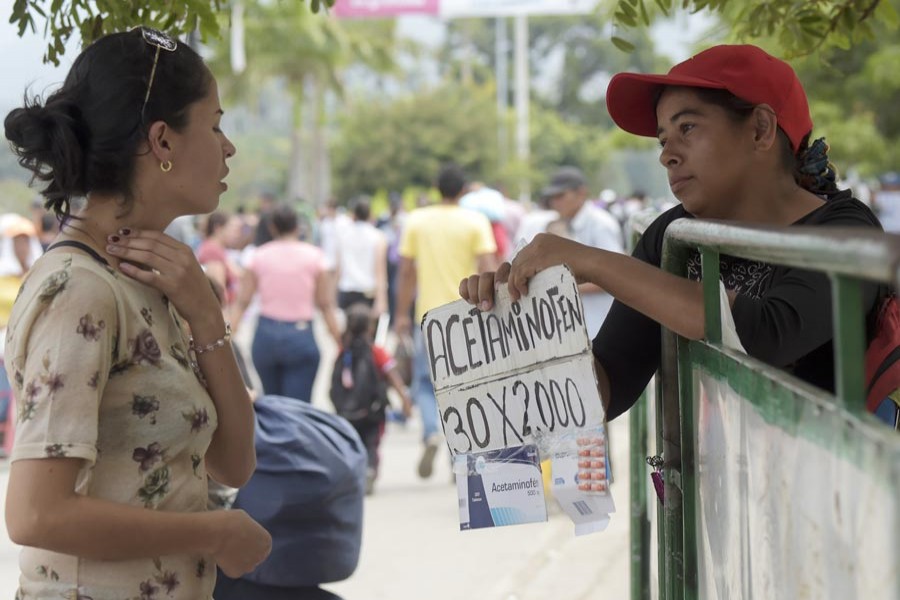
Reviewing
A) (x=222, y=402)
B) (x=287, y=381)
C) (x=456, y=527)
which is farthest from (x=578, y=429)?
(x=287, y=381)

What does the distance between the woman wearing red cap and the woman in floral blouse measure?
0.61 metres

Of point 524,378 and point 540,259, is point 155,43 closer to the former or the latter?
point 540,259

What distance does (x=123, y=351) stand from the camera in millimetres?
2234

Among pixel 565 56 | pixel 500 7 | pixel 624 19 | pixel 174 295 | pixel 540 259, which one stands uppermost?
pixel 565 56

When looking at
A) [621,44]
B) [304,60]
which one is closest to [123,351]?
[621,44]

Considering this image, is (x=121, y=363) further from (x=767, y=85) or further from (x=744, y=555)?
(x=767, y=85)

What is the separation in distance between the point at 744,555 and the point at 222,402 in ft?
3.10

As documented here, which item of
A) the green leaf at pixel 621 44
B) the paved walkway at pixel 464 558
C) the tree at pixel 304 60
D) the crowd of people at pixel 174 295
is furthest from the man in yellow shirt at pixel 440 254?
the tree at pixel 304 60

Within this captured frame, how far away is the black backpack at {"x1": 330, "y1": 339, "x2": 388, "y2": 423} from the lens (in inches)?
328

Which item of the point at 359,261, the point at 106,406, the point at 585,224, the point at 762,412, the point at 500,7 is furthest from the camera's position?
the point at 500,7

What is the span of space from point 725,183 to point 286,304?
20.4ft

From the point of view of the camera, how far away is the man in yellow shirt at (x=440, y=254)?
8906mm

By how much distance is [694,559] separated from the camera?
2.70 meters

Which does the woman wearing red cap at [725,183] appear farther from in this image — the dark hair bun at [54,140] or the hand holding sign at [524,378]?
the dark hair bun at [54,140]
